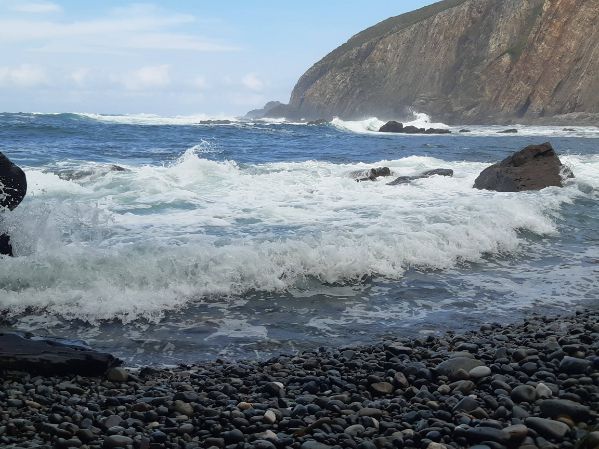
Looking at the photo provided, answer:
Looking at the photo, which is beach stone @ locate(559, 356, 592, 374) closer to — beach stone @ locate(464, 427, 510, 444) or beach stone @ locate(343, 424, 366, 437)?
beach stone @ locate(464, 427, 510, 444)

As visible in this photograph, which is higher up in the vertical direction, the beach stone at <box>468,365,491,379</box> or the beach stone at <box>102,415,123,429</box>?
the beach stone at <box>468,365,491,379</box>

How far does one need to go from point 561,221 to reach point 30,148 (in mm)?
20918

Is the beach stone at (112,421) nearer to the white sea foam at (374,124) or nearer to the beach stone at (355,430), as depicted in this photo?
the beach stone at (355,430)

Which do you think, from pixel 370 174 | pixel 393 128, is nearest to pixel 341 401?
pixel 370 174

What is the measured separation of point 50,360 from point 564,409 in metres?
3.96

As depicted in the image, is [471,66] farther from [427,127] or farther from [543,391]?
[543,391]

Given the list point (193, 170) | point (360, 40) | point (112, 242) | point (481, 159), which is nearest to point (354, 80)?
point (360, 40)

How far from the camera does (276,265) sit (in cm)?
845

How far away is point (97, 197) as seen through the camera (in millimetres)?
14391

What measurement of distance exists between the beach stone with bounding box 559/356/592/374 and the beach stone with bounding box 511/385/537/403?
0.58m

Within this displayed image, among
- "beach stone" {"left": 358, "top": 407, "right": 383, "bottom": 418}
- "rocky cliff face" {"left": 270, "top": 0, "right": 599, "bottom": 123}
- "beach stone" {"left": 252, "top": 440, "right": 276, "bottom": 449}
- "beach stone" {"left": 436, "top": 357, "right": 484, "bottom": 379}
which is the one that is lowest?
"beach stone" {"left": 252, "top": 440, "right": 276, "bottom": 449}

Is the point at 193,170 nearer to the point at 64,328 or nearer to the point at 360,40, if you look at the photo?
the point at 64,328

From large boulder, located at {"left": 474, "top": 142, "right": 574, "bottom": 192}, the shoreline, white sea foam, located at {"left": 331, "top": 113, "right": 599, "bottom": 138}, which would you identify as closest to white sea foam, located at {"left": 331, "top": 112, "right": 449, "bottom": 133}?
white sea foam, located at {"left": 331, "top": 113, "right": 599, "bottom": 138}

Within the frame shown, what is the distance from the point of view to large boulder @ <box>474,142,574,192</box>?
16219 mm
